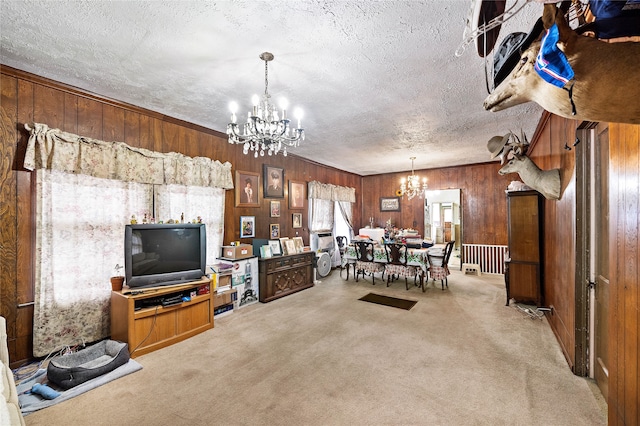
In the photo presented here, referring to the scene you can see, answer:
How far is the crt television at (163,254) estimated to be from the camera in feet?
9.70

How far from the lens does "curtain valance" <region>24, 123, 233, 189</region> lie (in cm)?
265

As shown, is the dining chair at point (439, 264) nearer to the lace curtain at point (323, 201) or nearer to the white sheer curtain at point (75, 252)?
the lace curtain at point (323, 201)

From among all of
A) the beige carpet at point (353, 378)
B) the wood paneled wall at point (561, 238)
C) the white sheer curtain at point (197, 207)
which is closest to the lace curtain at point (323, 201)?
the white sheer curtain at point (197, 207)

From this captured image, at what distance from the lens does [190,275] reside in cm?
334

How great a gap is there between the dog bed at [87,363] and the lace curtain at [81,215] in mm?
395

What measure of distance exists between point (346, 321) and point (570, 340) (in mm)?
2309

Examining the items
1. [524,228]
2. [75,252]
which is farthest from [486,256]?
[75,252]

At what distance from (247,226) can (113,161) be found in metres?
2.14

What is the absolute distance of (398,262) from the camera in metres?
5.37

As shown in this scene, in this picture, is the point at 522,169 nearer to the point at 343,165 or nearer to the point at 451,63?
the point at 451,63

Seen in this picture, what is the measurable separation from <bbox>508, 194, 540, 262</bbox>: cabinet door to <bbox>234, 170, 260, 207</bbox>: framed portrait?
4.13m

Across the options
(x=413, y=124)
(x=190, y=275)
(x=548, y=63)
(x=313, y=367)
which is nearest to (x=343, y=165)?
(x=413, y=124)

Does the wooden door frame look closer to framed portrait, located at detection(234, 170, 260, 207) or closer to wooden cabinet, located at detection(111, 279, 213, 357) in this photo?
wooden cabinet, located at detection(111, 279, 213, 357)

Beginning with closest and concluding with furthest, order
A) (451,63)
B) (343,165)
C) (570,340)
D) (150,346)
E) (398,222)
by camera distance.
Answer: (451,63) < (570,340) < (150,346) < (343,165) < (398,222)
